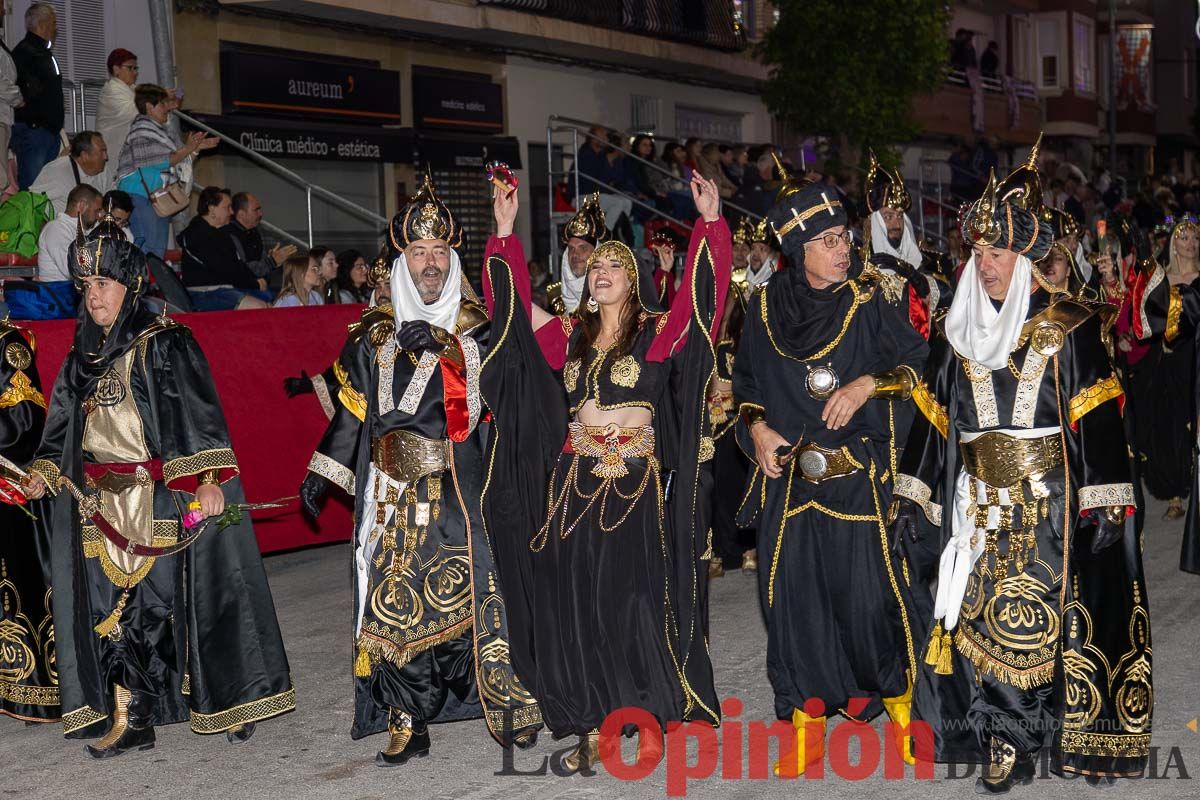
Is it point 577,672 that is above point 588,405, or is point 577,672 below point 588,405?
below

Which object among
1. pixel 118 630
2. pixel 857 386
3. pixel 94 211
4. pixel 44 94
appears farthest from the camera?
pixel 44 94

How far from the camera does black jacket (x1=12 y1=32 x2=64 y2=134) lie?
12172 millimetres

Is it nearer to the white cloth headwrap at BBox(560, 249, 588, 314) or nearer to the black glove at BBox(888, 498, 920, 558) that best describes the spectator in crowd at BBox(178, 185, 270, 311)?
the white cloth headwrap at BBox(560, 249, 588, 314)

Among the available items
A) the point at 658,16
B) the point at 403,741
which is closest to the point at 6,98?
the point at 403,741

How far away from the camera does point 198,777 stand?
247 inches

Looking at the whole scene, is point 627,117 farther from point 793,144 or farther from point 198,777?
point 198,777

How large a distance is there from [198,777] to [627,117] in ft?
60.8

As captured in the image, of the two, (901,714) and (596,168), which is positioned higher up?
(596,168)

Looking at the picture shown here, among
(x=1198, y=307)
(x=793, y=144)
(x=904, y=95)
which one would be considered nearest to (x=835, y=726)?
(x=1198, y=307)

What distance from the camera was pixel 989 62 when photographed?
35.1 m

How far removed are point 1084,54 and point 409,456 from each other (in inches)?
1540

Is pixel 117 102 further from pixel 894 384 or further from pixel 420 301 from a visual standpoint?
pixel 894 384

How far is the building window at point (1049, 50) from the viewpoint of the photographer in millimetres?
40094

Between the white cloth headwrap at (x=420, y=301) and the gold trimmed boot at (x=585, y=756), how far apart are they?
1.74 meters
